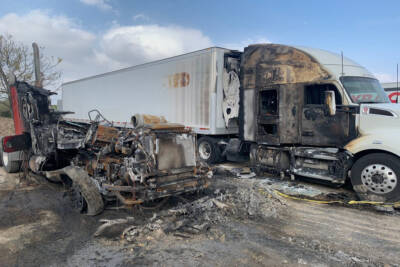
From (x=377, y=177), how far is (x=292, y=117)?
2349 millimetres

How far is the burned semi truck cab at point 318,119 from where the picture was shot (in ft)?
19.0

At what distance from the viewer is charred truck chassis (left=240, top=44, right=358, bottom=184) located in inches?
258

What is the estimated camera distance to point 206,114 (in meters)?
9.64

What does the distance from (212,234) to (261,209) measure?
1.35m

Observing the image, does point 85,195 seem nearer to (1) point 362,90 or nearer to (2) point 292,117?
(2) point 292,117

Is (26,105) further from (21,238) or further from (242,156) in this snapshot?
(242,156)

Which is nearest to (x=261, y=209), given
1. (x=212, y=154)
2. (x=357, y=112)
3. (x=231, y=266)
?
(x=231, y=266)

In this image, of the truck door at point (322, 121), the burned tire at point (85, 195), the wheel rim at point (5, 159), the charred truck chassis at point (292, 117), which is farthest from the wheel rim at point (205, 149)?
the wheel rim at point (5, 159)

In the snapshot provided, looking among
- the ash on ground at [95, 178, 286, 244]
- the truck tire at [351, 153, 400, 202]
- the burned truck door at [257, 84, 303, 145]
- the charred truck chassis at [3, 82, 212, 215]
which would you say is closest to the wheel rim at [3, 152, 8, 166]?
the charred truck chassis at [3, 82, 212, 215]

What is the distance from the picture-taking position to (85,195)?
486 centimetres

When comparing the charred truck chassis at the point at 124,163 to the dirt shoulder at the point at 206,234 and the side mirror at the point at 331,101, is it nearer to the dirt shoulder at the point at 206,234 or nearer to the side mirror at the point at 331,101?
the dirt shoulder at the point at 206,234

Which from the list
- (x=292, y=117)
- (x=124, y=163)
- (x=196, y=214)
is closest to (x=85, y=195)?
(x=124, y=163)

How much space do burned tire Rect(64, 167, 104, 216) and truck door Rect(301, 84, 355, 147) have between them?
16.4 feet

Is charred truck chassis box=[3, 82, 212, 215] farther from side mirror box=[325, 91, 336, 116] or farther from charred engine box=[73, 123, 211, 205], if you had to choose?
side mirror box=[325, 91, 336, 116]
